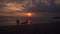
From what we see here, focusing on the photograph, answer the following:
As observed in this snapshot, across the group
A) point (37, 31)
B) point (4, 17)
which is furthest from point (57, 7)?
point (4, 17)

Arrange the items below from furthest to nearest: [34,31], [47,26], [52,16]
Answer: [52,16] → [47,26] → [34,31]

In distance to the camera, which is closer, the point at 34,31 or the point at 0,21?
the point at 34,31

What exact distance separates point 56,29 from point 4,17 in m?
2.02

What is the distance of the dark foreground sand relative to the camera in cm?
719

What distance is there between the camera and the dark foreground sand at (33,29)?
719cm

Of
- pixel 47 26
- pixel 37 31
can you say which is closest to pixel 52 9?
pixel 47 26

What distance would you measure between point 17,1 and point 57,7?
1.44 metres

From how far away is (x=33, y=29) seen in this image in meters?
7.49

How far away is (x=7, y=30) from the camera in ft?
24.1

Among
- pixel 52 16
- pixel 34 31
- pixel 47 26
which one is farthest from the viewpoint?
pixel 52 16

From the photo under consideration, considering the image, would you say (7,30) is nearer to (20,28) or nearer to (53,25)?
(20,28)

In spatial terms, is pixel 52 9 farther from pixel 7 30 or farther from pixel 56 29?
pixel 7 30

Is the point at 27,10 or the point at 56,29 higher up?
the point at 27,10

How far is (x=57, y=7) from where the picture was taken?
805 centimetres
